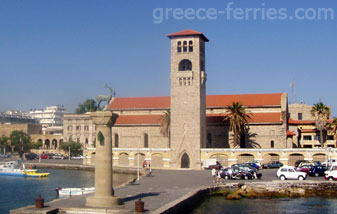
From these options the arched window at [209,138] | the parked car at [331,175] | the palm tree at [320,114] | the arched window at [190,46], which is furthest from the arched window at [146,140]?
the parked car at [331,175]

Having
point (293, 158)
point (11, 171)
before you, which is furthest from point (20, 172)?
point (293, 158)

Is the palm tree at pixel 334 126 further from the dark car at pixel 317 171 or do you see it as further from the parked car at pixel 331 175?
the parked car at pixel 331 175

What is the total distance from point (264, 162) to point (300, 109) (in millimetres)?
32328

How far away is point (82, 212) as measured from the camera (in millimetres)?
26281

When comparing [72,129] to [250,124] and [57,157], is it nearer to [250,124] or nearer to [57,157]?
[57,157]

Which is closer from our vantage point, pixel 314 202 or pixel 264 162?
pixel 314 202

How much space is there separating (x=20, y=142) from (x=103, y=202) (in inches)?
3703

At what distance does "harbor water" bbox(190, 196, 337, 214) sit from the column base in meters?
6.89

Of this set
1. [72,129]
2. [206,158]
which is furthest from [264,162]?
[72,129]

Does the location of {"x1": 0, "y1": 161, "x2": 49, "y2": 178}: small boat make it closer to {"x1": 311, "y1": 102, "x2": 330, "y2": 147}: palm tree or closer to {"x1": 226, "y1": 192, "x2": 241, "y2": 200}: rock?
{"x1": 226, "y1": 192, "x2": 241, "y2": 200}: rock

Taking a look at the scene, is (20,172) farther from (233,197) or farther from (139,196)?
(139,196)

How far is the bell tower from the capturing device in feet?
217

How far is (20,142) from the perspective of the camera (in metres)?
116

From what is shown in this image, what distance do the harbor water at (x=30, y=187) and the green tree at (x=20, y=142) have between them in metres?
49.3
